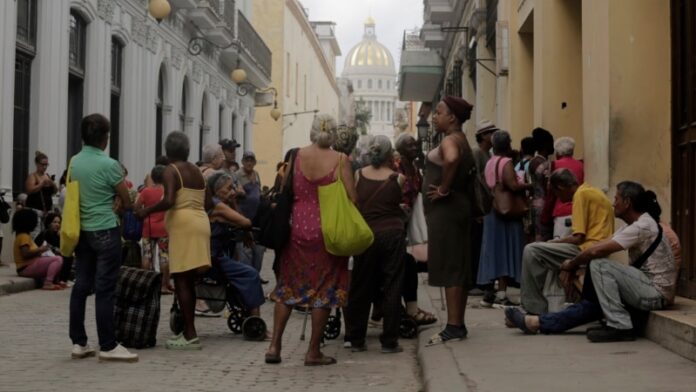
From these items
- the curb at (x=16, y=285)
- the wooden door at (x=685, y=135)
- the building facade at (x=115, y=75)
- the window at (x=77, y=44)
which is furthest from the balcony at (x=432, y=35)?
the wooden door at (x=685, y=135)

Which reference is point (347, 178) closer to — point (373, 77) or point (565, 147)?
point (565, 147)

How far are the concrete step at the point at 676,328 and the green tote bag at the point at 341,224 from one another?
204 cm

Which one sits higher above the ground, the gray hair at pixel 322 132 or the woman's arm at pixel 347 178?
the gray hair at pixel 322 132

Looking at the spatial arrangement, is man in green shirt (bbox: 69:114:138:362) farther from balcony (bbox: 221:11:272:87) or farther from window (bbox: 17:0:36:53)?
balcony (bbox: 221:11:272:87)

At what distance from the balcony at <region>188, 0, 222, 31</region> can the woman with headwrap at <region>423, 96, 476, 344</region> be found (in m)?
21.6

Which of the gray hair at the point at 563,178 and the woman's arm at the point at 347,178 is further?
the gray hair at the point at 563,178

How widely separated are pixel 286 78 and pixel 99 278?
5131 centimetres

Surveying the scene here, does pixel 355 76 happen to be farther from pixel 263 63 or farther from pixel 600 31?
pixel 600 31

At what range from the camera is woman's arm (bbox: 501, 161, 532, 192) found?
11344 millimetres

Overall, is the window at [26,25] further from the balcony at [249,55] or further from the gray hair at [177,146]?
the balcony at [249,55]

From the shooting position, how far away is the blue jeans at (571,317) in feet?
28.8

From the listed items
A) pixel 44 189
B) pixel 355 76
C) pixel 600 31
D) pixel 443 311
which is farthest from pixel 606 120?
pixel 355 76

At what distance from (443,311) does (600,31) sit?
3036 millimetres

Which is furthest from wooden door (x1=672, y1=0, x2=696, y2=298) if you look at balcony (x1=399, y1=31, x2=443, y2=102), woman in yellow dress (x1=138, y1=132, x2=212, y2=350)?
balcony (x1=399, y1=31, x2=443, y2=102)
